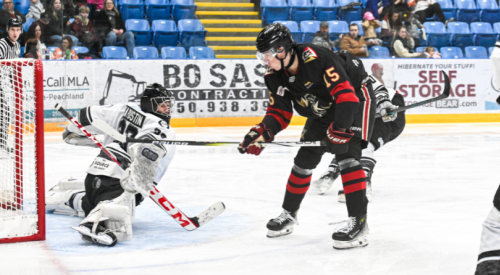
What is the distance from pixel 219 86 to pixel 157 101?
239 inches

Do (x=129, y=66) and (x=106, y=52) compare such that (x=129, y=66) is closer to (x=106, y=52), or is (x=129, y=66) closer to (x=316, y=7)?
(x=106, y=52)

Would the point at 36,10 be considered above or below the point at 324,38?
above

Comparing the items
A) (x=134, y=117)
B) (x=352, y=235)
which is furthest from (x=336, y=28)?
(x=352, y=235)

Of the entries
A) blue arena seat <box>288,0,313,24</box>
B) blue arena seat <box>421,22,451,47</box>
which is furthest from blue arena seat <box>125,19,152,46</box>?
blue arena seat <box>421,22,451,47</box>

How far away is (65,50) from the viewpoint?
8.34 metres

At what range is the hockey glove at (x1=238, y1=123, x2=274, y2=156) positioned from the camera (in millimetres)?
2742

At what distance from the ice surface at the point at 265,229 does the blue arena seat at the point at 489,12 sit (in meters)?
6.23

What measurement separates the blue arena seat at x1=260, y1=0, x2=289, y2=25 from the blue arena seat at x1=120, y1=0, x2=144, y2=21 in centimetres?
212

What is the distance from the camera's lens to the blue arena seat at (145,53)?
903cm

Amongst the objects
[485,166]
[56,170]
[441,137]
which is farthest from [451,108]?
[56,170]

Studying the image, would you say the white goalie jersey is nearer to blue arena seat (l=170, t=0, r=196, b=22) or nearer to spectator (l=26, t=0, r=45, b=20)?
spectator (l=26, t=0, r=45, b=20)

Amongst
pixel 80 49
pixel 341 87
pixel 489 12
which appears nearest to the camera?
pixel 341 87

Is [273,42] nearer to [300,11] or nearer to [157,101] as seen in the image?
[157,101]

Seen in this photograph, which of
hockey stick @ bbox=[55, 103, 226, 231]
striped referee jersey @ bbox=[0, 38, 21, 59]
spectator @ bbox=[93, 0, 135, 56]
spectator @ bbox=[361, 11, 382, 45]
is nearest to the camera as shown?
hockey stick @ bbox=[55, 103, 226, 231]
